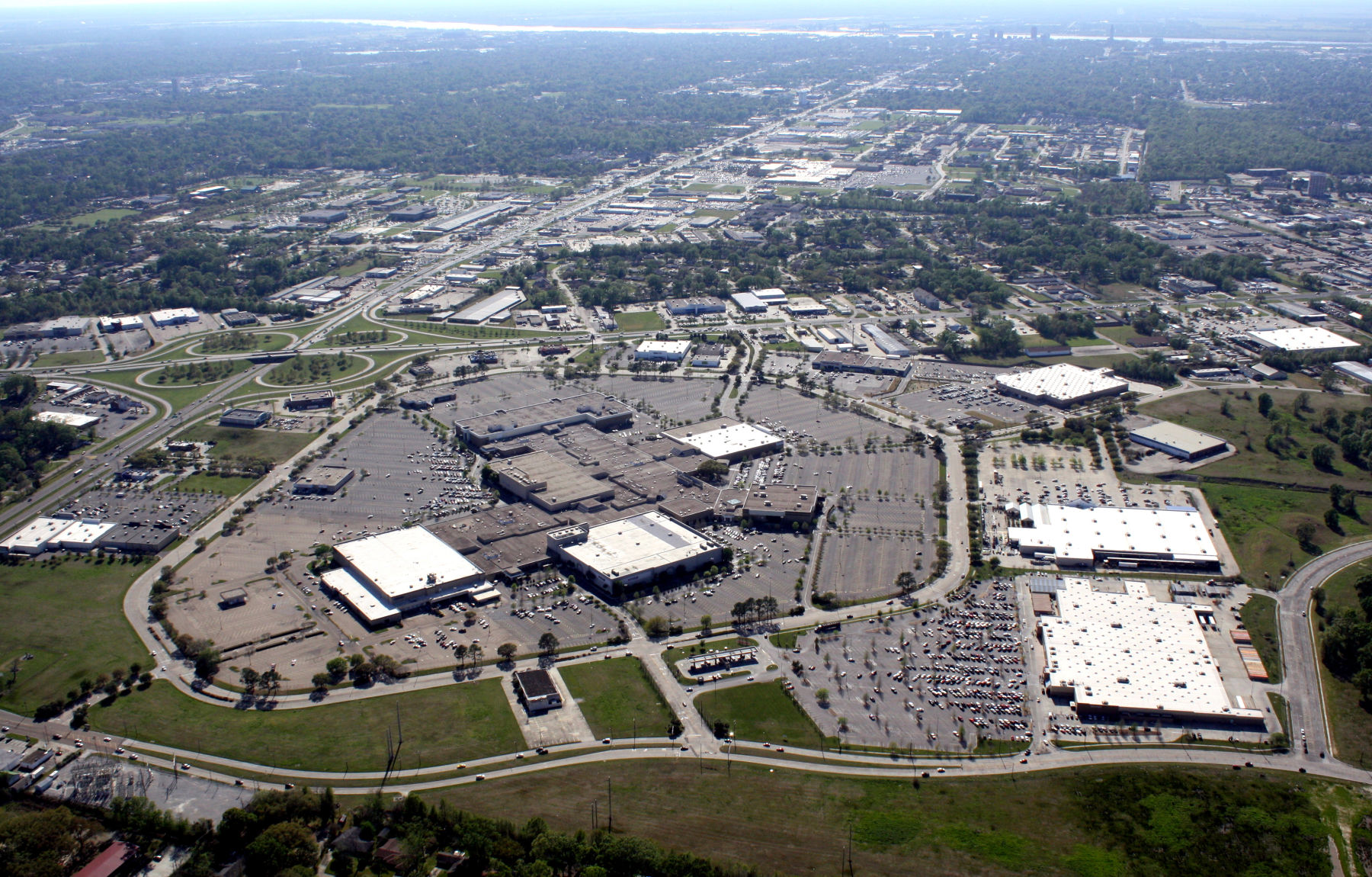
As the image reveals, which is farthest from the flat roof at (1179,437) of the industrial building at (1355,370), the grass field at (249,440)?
the grass field at (249,440)

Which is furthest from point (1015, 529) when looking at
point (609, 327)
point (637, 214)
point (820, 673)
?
point (637, 214)

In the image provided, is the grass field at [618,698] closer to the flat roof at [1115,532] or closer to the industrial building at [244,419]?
the flat roof at [1115,532]

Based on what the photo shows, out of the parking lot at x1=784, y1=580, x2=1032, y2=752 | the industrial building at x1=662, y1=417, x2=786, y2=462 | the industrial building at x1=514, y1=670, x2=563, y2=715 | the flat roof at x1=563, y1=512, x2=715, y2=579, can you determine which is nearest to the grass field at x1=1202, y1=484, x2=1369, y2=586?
the parking lot at x1=784, y1=580, x2=1032, y2=752

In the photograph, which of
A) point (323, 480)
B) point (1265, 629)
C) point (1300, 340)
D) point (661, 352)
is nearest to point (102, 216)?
point (661, 352)

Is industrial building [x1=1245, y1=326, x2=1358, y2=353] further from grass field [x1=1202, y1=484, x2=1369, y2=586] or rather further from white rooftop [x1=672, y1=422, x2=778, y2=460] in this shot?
white rooftop [x1=672, y1=422, x2=778, y2=460]

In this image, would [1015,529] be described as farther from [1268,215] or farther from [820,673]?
[1268,215]

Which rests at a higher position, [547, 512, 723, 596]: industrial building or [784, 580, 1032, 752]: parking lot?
[547, 512, 723, 596]: industrial building

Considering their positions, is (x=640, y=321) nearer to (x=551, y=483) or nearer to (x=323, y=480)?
(x=551, y=483)
